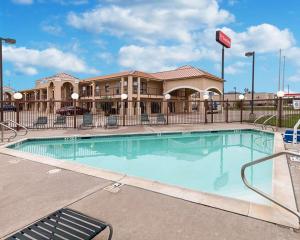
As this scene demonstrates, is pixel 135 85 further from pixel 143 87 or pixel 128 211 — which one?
pixel 128 211

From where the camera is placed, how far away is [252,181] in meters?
6.67

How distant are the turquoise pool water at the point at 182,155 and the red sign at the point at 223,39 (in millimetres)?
22230

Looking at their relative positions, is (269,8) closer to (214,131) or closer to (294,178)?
(214,131)

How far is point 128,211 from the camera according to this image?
3.64 m

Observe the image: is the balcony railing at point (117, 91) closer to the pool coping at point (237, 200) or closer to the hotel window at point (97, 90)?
the hotel window at point (97, 90)

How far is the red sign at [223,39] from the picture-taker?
1338 inches

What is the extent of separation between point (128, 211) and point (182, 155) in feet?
22.3

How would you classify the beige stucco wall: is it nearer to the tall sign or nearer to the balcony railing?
the balcony railing

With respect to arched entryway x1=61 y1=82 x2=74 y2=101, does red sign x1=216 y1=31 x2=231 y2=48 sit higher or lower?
higher

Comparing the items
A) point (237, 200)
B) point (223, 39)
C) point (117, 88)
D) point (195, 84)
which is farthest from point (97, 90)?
point (237, 200)

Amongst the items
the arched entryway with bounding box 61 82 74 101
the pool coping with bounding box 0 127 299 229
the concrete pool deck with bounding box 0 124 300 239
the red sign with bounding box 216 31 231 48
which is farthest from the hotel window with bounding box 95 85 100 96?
the concrete pool deck with bounding box 0 124 300 239

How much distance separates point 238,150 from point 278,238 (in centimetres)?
863

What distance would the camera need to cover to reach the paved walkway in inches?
120

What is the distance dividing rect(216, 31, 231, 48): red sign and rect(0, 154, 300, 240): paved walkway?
106 ft
